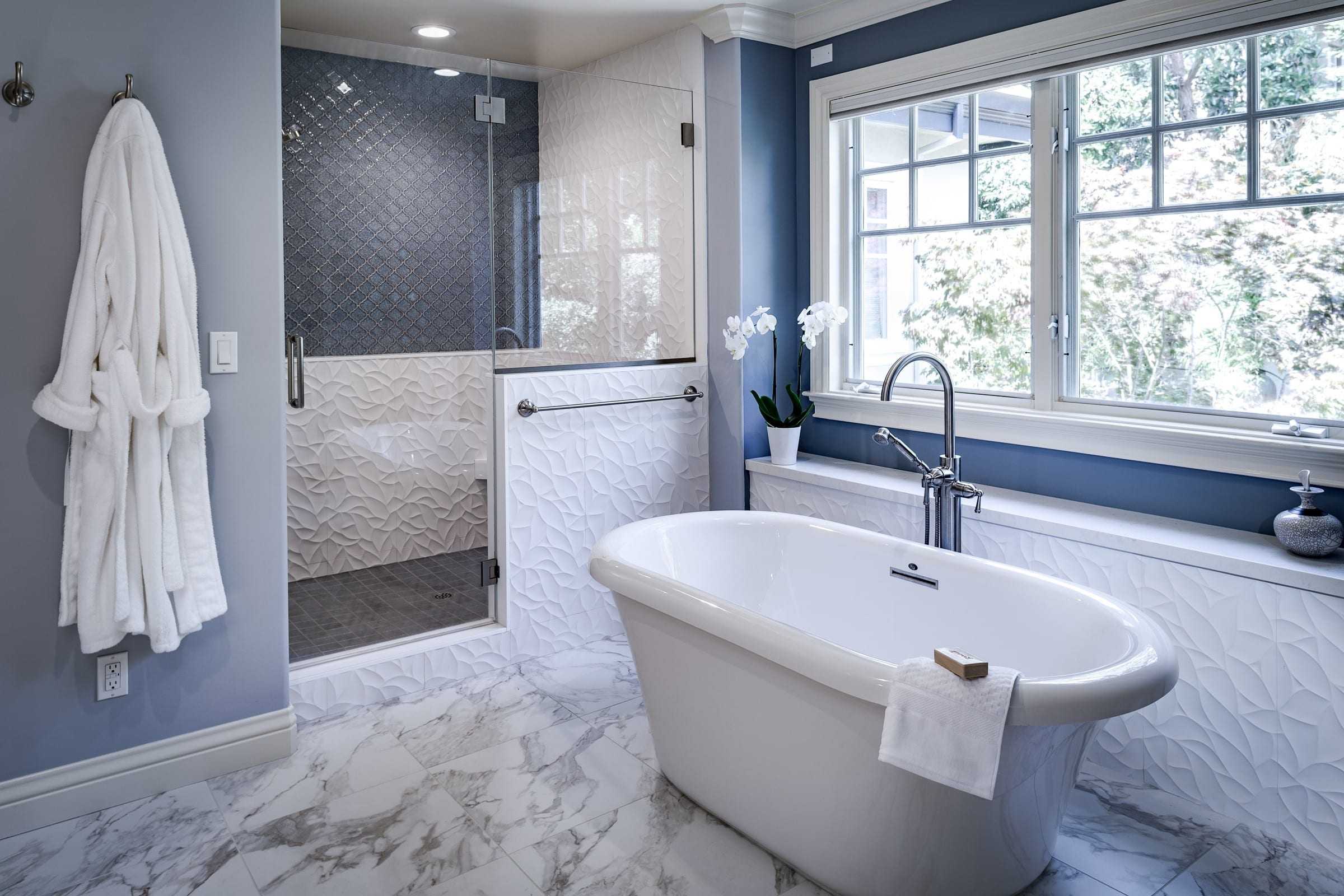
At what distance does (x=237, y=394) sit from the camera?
8.42ft

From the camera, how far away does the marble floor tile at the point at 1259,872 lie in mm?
2043

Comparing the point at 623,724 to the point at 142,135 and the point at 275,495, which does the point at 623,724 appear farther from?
the point at 142,135

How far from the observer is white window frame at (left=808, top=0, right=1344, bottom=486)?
2.44 meters

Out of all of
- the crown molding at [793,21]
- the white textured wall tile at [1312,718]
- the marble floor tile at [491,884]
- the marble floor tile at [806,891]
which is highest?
the crown molding at [793,21]

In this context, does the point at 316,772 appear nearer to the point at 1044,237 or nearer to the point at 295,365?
the point at 295,365

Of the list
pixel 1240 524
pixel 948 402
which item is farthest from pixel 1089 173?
pixel 1240 524

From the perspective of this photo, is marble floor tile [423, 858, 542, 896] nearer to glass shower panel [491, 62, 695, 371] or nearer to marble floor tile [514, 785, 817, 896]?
marble floor tile [514, 785, 817, 896]

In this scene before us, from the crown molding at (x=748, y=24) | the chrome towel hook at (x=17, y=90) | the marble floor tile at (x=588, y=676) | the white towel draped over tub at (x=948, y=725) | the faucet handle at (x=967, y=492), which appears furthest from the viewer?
the crown molding at (x=748, y=24)

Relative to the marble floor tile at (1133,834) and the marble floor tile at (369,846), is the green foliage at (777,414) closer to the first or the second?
the marble floor tile at (1133,834)

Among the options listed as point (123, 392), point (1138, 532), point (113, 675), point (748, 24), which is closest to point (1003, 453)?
point (1138, 532)

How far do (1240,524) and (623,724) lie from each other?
185cm

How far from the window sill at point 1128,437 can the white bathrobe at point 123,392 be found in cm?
201

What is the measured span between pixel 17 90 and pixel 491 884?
2141 mm

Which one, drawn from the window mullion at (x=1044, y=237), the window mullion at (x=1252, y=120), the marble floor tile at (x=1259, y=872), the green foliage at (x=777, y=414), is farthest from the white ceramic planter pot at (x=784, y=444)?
the marble floor tile at (x=1259, y=872)
